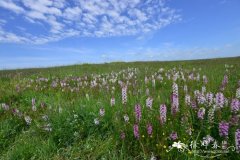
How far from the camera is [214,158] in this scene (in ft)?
13.8

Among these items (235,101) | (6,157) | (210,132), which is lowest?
(6,157)

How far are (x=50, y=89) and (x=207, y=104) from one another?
7.33 metres

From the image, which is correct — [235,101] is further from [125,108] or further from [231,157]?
[125,108]

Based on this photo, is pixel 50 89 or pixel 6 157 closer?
pixel 6 157

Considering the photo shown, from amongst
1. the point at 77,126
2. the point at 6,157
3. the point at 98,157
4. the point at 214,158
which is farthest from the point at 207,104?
the point at 6,157

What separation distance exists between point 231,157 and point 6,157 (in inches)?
162

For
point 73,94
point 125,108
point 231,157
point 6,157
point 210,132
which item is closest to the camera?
point 231,157

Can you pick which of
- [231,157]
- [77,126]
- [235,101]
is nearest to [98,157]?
[77,126]

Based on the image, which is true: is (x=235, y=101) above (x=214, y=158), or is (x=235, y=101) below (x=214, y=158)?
above

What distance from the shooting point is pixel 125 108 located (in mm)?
5781

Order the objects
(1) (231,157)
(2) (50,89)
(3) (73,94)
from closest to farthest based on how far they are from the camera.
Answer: (1) (231,157), (3) (73,94), (2) (50,89)

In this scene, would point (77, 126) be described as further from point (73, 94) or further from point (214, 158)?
point (73, 94)

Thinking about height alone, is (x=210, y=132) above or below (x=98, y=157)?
above

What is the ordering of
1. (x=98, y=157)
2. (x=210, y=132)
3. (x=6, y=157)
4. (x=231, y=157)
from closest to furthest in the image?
(x=231, y=157)
(x=210, y=132)
(x=98, y=157)
(x=6, y=157)
